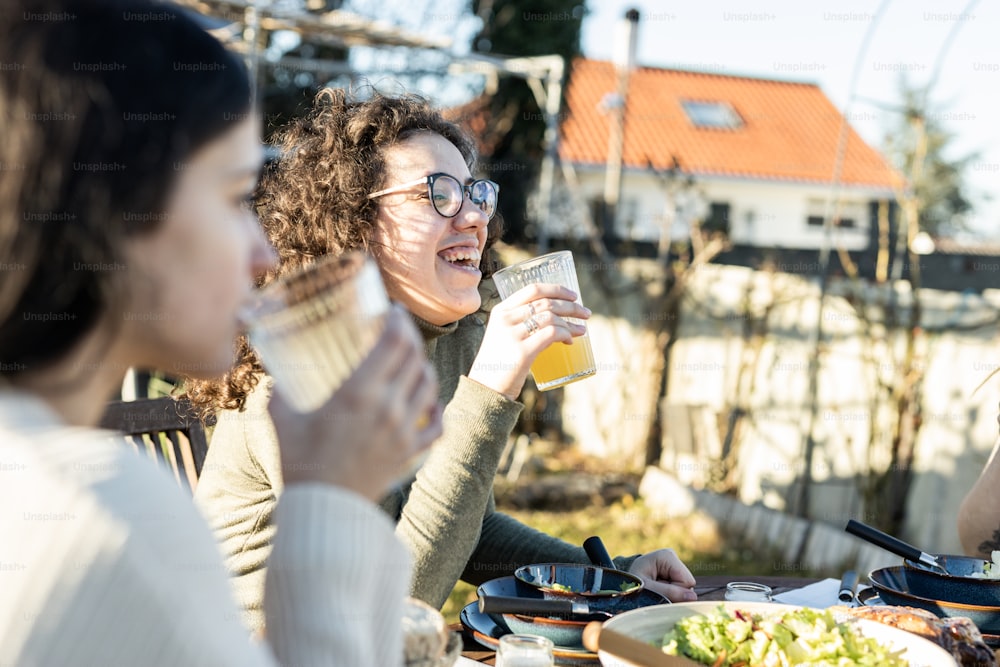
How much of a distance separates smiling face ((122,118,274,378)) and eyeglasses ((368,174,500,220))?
136 cm

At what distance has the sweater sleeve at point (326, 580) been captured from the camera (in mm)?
957

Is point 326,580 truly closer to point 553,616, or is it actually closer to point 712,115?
point 553,616

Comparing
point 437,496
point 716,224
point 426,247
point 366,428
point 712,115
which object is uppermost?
point 712,115

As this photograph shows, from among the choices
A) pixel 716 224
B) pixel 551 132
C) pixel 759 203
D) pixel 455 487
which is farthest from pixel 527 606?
pixel 759 203

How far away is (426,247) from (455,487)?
814mm

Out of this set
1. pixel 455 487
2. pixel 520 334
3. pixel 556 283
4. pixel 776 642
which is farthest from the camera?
pixel 556 283

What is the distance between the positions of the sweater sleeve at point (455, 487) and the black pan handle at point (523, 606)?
0.58ft

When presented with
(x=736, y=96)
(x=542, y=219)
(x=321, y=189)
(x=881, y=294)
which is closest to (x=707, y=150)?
(x=736, y=96)

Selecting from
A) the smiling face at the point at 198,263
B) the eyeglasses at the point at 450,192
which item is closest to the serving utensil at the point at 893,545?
the eyeglasses at the point at 450,192

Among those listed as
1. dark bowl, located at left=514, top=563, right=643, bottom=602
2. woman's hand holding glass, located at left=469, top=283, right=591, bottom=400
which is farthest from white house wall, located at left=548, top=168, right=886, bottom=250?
dark bowl, located at left=514, top=563, right=643, bottom=602

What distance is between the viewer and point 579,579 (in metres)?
1.84

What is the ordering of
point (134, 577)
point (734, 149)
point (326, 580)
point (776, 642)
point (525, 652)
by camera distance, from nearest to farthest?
point (134, 577), point (326, 580), point (525, 652), point (776, 642), point (734, 149)

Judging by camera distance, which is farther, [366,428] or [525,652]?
[525,652]

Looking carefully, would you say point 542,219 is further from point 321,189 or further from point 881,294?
point 321,189
